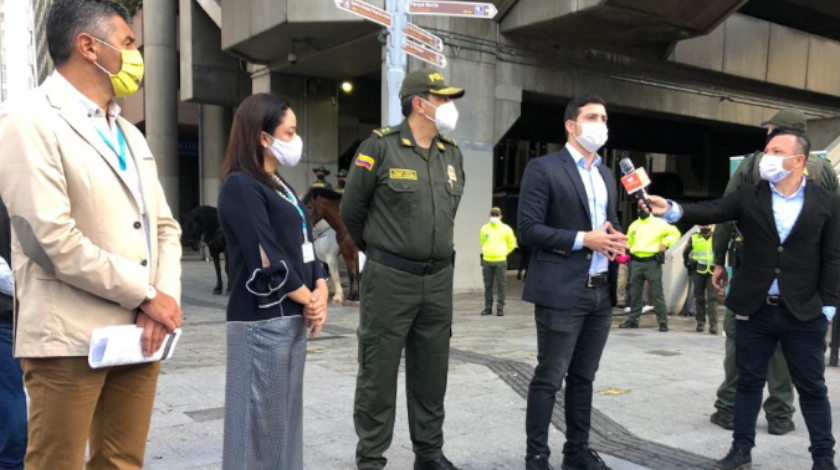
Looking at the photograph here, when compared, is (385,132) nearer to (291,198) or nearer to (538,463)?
(291,198)

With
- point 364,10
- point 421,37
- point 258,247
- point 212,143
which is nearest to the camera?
point 258,247

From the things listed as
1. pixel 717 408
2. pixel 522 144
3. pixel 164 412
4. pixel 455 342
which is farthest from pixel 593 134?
pixel 522 144

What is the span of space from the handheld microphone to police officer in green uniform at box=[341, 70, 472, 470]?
963 mm

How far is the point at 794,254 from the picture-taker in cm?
361

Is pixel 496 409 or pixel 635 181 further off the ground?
pixel 635 181

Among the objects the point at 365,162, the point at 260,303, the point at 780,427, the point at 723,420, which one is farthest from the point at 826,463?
the point at 260,303

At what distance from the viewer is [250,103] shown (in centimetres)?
290

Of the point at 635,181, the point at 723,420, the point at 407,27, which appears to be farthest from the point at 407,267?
the point at 407,27

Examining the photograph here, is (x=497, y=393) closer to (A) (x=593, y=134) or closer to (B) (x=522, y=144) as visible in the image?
(A) (x=593, y=134)

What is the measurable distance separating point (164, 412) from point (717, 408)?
4.04 meters

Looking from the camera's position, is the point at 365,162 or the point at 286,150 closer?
the point at 286,150

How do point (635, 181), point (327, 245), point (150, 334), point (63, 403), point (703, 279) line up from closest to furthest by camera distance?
point (63, 403) → point (150, 334) → point (635, 181) → point (703, 279) → point (327, 245)

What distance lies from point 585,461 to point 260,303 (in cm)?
213

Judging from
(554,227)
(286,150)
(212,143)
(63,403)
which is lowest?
(63,403)
